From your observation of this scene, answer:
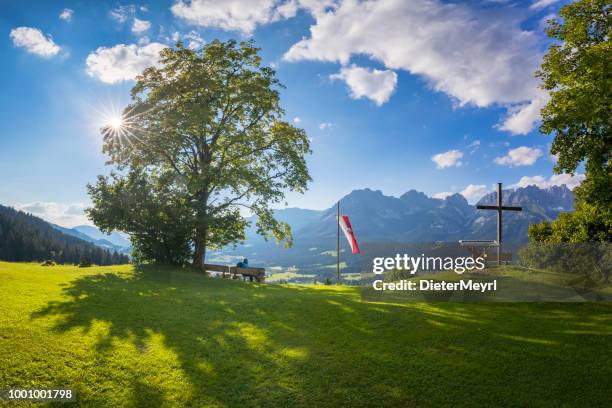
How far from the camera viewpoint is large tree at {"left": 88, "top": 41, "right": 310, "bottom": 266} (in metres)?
26.8

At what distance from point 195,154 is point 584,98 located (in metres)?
27.4

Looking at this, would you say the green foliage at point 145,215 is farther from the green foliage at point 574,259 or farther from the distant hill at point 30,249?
the distant hill at point 30,249

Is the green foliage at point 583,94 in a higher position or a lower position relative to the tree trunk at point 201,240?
higher

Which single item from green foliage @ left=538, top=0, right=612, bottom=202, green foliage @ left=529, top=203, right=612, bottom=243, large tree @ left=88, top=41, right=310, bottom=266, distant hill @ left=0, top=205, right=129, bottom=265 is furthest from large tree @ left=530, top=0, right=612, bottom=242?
distant hill @ left=0, top=205, right=129, bottom=265

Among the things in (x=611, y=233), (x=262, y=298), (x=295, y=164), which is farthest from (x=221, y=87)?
(x=611, y=233)

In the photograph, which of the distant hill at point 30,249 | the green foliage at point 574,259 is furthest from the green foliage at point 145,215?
the distant hill at point 30,249

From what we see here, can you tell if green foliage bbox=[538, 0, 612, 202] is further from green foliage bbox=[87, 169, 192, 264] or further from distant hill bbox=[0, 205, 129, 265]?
distant hill bbox=[0, 205, 129, 265]

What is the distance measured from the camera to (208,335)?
10.9 metres

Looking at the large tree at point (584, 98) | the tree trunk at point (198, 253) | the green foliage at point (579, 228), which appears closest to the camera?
the large tree at point (584, 98)

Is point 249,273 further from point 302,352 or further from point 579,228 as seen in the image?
point 579,228

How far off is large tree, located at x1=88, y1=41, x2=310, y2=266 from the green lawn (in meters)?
12.4

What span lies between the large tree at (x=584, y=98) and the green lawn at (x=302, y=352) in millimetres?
7947

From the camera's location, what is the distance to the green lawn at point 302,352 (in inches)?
304

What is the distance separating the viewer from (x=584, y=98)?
1697cm
